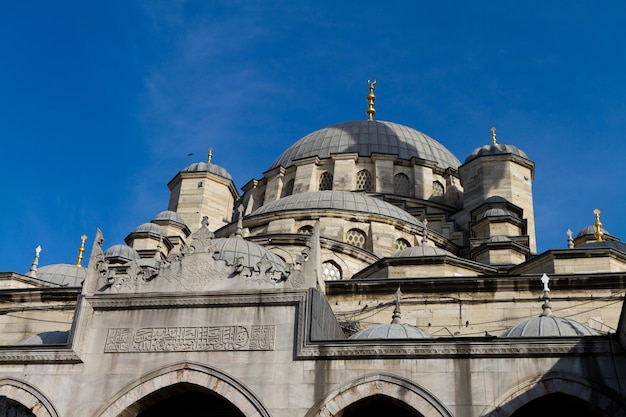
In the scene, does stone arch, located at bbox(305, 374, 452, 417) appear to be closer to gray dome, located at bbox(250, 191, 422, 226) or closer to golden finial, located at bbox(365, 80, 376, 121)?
gray dome, located at bbox(250, 191, 422, 226)

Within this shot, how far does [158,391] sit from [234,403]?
143 cm

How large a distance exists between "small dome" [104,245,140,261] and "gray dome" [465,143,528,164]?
1403cm

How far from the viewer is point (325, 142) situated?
37.2 meters

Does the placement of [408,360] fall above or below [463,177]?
below

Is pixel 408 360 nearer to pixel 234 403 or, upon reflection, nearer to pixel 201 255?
pixel 234 403

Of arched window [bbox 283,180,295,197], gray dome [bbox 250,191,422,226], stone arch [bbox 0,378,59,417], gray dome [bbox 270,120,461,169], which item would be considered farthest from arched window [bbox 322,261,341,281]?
gray dome [bbox 270,120,461,169]

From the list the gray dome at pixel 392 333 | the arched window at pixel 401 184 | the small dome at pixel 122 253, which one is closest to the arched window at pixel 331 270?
the small dome at pixel 122 253

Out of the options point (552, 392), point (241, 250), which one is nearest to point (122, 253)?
point (241, 250)

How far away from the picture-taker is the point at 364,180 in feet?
115

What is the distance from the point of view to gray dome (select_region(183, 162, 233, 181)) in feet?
120

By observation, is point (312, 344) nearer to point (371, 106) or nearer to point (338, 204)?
point (338, 204)

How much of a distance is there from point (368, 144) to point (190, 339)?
23.2 m

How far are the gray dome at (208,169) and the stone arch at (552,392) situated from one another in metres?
25.2

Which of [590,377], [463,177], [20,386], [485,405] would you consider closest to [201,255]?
[20,386]
